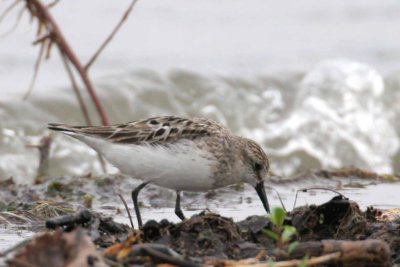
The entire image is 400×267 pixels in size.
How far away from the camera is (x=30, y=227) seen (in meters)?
5.90

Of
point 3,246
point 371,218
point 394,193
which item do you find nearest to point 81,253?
point 3,246

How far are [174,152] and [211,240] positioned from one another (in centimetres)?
167

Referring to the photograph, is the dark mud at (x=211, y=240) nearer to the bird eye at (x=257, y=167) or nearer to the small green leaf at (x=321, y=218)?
the small green leaf at (x=321, y=218)

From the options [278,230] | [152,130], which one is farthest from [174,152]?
[278,230]

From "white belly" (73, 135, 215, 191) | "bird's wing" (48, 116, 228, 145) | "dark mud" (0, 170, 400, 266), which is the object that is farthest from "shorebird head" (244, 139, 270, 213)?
Answer: "dark mud" (0, 170, 400, 266)

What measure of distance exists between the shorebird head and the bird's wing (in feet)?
1.06

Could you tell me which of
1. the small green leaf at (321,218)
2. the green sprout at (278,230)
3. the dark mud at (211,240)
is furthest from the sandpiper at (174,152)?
the green sprout at (278,230)

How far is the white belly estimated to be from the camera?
6.04 m

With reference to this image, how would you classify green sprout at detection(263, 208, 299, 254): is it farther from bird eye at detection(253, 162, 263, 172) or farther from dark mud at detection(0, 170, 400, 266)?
bird eye at detection(253, 162, 263, 172)

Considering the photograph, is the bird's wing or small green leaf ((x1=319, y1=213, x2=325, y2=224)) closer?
small green leaf ((x1=319, y1=213, x2=325, y2=224))

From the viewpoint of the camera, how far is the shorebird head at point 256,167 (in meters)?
6.63

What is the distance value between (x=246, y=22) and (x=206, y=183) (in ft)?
44.8

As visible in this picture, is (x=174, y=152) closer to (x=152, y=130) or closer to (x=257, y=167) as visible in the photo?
(x=152, y=130)

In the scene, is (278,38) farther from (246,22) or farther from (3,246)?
(3,246)
